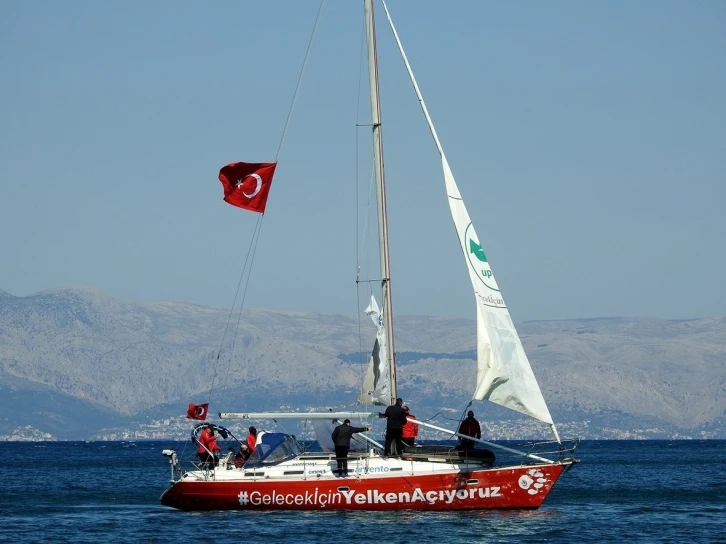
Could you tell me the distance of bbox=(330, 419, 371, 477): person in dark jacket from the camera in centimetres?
3444

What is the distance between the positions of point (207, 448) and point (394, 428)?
5.43 metres

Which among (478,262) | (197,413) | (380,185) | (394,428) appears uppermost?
(380,185)

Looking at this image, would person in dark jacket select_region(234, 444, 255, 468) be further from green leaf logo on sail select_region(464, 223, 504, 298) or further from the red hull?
green leaf logo on sail select_region(464, 223, 504, 298)

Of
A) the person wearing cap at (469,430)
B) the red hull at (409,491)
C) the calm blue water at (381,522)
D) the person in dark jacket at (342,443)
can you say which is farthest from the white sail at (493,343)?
the person in dark jacket at (342,443)

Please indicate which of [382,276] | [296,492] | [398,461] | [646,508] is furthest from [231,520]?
[646,508]

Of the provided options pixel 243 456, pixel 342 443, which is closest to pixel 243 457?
pixel 243 456

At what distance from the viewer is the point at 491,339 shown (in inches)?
1372

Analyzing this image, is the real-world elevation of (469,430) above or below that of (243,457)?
above

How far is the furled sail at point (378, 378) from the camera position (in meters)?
34.8

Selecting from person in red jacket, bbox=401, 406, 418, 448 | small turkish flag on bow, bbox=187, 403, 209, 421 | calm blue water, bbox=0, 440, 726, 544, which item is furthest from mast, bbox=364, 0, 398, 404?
small turkish flag on bow, bbox=187, 403, 209, 421

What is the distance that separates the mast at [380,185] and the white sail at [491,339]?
1.25 metres

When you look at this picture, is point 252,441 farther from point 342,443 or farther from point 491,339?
point 491,339

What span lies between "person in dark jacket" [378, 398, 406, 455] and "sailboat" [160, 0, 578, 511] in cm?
23

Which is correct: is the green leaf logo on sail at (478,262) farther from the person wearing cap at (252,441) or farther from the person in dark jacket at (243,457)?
the person in dark jacket at (243,457)
